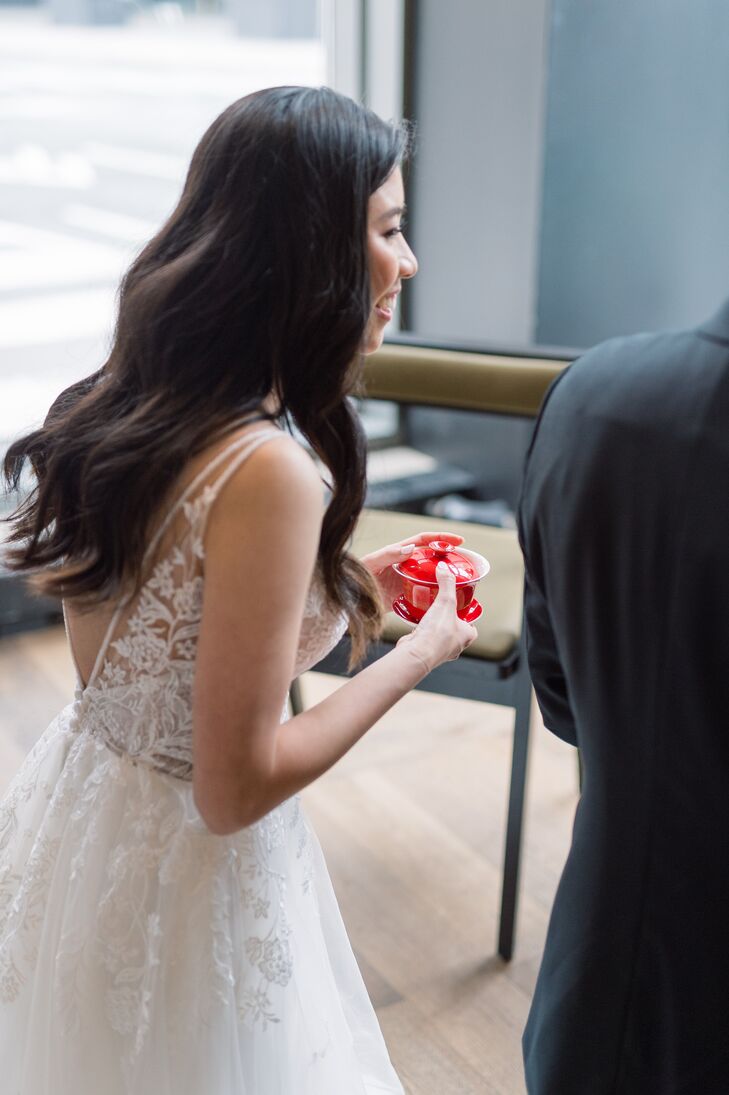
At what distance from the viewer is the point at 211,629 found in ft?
3.18

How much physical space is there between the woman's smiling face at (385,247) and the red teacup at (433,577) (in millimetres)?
284

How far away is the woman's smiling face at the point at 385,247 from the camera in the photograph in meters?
1.09

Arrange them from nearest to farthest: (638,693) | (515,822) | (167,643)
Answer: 1. (638,693)
2. (167,643)
3. (515,822)

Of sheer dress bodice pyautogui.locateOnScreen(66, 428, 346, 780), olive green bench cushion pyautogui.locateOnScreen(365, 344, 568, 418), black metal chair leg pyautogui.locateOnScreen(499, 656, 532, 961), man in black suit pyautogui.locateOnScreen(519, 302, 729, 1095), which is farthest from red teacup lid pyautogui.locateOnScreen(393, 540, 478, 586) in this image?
olive green bench cushion pyautogui.locateOnScreen(365, 344, 568, 418)

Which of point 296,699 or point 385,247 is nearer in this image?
point 385,247

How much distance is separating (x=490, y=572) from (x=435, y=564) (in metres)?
0.61

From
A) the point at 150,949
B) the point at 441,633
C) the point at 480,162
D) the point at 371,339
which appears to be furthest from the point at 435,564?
the point at 480,162

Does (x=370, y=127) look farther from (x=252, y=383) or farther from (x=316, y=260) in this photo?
(x=252, y=383)

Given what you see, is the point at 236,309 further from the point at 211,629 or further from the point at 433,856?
the point at 433,856

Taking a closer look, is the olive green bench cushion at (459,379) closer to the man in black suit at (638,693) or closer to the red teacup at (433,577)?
the red teacup at (433,577)

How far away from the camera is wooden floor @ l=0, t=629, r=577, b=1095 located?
1731 millimetres

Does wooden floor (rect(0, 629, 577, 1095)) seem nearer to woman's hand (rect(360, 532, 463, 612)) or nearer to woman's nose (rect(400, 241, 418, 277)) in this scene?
woman's hand (rect(360, 532, 463, 612))

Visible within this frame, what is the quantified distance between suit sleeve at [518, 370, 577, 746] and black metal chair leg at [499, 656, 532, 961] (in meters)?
0.65

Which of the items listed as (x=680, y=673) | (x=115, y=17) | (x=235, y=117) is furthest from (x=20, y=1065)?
(x=115, y=17)
